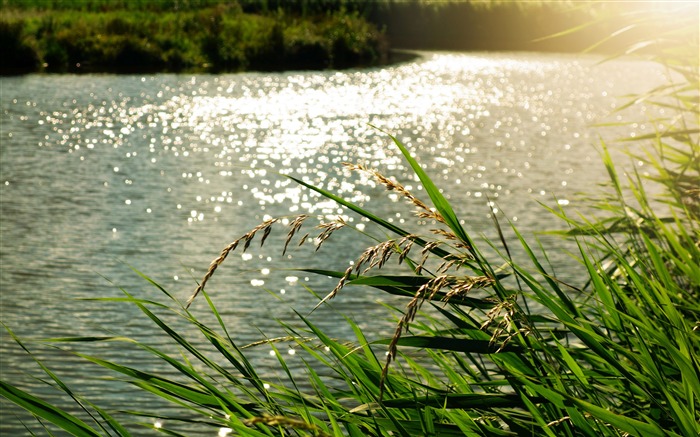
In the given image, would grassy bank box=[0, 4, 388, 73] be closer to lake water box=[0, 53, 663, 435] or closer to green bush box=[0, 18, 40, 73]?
green bush box=[0, 18, 40, 73]

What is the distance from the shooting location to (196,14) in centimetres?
2833

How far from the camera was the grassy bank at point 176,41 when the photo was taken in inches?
957

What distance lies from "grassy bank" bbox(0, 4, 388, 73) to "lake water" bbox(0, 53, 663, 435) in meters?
1.61

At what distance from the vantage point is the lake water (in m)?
6.72

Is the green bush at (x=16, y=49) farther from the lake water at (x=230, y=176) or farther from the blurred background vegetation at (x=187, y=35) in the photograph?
the lake water at (x=230, y=176)

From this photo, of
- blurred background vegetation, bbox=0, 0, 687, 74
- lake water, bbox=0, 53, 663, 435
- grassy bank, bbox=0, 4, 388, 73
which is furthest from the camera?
blurred background vegetation, bbox=0, 0, 687, 74

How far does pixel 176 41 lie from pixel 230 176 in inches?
570

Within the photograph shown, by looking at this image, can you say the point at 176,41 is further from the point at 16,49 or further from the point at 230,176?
the point at 230,176

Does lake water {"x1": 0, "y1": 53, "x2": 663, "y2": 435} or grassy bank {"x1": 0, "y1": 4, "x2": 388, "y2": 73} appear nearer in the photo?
lake water {"x1": 0, "y1": 53, "x2": 663, "y2": 435}

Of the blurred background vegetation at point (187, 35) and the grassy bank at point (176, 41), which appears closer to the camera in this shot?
the grassy bank at point (176, 41)

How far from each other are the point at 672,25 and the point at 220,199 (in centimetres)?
774

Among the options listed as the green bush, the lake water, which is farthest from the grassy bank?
the lake water

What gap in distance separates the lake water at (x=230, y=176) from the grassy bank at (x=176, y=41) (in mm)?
1607

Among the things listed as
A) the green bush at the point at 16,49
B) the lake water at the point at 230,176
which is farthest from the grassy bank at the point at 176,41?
the lake water at the point at 230,176
